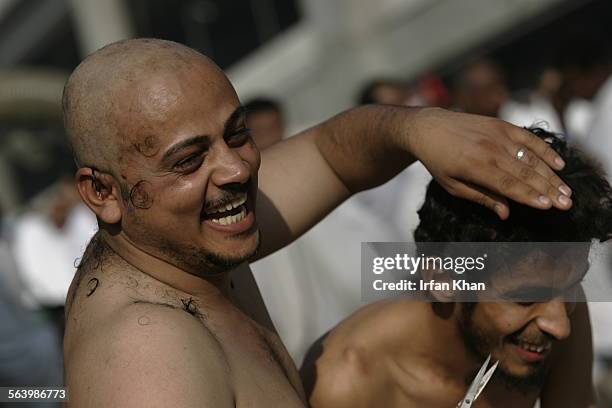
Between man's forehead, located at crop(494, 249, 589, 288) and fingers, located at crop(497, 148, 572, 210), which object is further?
man's forehead, located at crop(494, 249, 589, 288)

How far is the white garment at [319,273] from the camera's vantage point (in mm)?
4984

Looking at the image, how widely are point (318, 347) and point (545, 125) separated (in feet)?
2.58

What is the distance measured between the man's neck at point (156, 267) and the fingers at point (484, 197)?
20.0 inches

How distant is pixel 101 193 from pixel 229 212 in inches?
9.4

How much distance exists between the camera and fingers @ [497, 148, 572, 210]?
2021mm

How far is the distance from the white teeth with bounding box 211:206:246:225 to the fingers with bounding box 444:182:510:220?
394mm

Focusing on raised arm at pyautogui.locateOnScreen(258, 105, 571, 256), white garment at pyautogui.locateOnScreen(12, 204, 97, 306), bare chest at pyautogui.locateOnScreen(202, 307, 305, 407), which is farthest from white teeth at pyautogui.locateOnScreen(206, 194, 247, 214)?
white garment at pyautogui.locateOnScreen(12, 204, 97, 306)

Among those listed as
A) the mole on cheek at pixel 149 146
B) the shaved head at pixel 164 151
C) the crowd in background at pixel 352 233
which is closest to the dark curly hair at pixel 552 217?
the shaved head at pixel 164 151

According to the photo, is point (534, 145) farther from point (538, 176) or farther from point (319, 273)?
point (319, 273)

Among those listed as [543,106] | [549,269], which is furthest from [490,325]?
[543,106]

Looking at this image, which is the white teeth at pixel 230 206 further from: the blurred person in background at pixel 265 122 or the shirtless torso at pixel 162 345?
the blurred person in background at pixel 265 122

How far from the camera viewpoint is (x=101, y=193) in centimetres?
213

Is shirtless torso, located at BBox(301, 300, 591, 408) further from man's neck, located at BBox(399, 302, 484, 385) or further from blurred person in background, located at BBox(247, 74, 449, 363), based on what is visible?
blurred person in background, located at BBox(247, 74, 449, 363)

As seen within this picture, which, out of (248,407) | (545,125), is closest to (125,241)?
(248,407)
